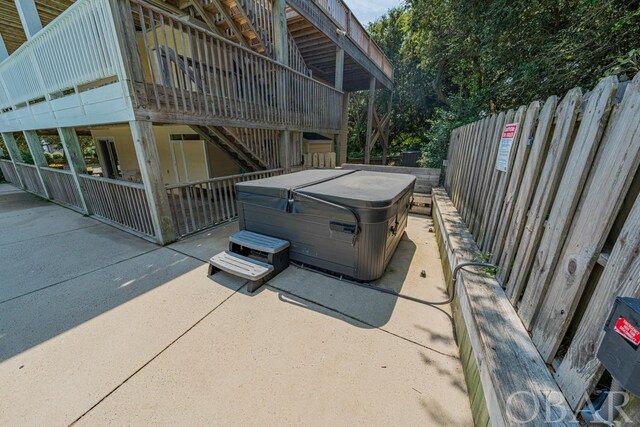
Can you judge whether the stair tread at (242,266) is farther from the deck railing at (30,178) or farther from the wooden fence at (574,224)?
the deck railing at (30,178)

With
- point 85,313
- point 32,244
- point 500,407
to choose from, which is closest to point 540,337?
point 500,407

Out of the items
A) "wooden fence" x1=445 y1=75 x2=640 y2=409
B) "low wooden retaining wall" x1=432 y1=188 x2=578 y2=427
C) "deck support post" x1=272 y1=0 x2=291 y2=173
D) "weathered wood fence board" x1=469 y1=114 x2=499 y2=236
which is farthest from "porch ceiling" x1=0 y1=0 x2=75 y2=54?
"low wooden retaining wall" x1=432 y1=188 x2=578 y2=427

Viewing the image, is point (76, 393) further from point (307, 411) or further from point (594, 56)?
point (594, 56)

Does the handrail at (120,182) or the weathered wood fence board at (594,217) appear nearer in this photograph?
the weathered wood fence board at (594,217)

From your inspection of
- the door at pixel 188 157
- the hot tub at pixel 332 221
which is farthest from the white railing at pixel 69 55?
the door at pixel 188 157

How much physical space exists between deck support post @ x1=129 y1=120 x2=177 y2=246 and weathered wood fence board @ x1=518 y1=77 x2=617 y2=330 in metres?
4.22

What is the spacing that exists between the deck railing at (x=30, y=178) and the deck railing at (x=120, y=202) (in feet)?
12.5

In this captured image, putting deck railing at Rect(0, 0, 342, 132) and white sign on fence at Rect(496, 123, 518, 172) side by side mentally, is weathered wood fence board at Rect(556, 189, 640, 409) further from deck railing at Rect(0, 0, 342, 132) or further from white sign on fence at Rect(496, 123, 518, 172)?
deck railing at Rect(0, 0, 342, 132)

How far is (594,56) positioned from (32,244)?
10338 mm

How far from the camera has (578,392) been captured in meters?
0.98

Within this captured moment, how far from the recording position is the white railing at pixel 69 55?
118 inches

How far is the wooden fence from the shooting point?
3.10ft

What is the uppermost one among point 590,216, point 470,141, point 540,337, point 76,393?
point 470,141

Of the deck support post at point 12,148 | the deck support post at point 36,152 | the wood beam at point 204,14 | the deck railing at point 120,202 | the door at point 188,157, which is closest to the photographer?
the deck railing at point 120,202
